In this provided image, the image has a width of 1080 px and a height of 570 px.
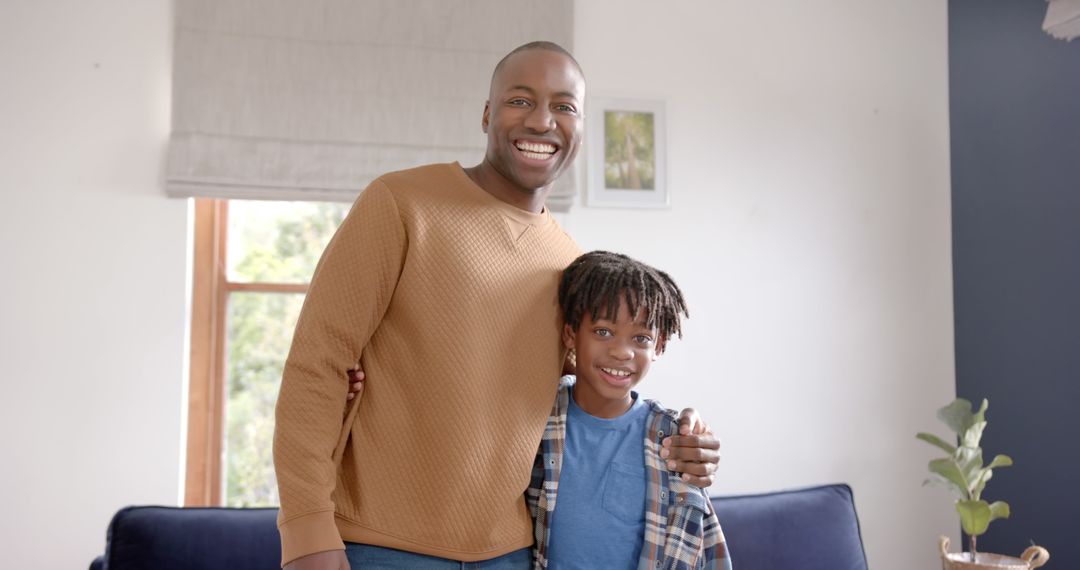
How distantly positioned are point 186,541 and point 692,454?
1158mm

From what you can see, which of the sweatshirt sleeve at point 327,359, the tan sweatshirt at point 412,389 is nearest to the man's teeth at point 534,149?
the tan sweatshirt at point 412,389

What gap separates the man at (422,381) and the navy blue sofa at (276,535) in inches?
32.4

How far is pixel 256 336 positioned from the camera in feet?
9.87

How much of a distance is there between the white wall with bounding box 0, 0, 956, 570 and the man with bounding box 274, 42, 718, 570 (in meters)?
1.64

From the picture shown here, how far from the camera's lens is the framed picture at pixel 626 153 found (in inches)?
120

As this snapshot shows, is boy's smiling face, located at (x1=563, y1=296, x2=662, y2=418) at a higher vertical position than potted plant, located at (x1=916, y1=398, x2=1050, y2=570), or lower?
higher

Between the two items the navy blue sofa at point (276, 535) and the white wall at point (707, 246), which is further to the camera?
the white wall at point (707, 246)

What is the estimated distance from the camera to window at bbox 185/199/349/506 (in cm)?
295

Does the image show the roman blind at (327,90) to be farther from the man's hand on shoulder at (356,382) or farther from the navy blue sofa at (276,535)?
the man's hand on shoulder at (356,382)

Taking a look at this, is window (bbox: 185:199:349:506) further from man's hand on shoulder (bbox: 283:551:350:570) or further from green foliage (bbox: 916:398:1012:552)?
green foliage (bbox: 916:398:1012:552)

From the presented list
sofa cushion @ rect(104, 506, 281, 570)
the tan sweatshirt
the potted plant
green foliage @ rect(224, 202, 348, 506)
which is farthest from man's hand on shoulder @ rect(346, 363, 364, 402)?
the potted plant

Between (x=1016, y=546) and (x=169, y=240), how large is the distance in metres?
2.88

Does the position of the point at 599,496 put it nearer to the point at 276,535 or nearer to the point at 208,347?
the point at 276,535

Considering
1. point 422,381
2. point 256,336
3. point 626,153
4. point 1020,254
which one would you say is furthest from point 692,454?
point 1020,254
